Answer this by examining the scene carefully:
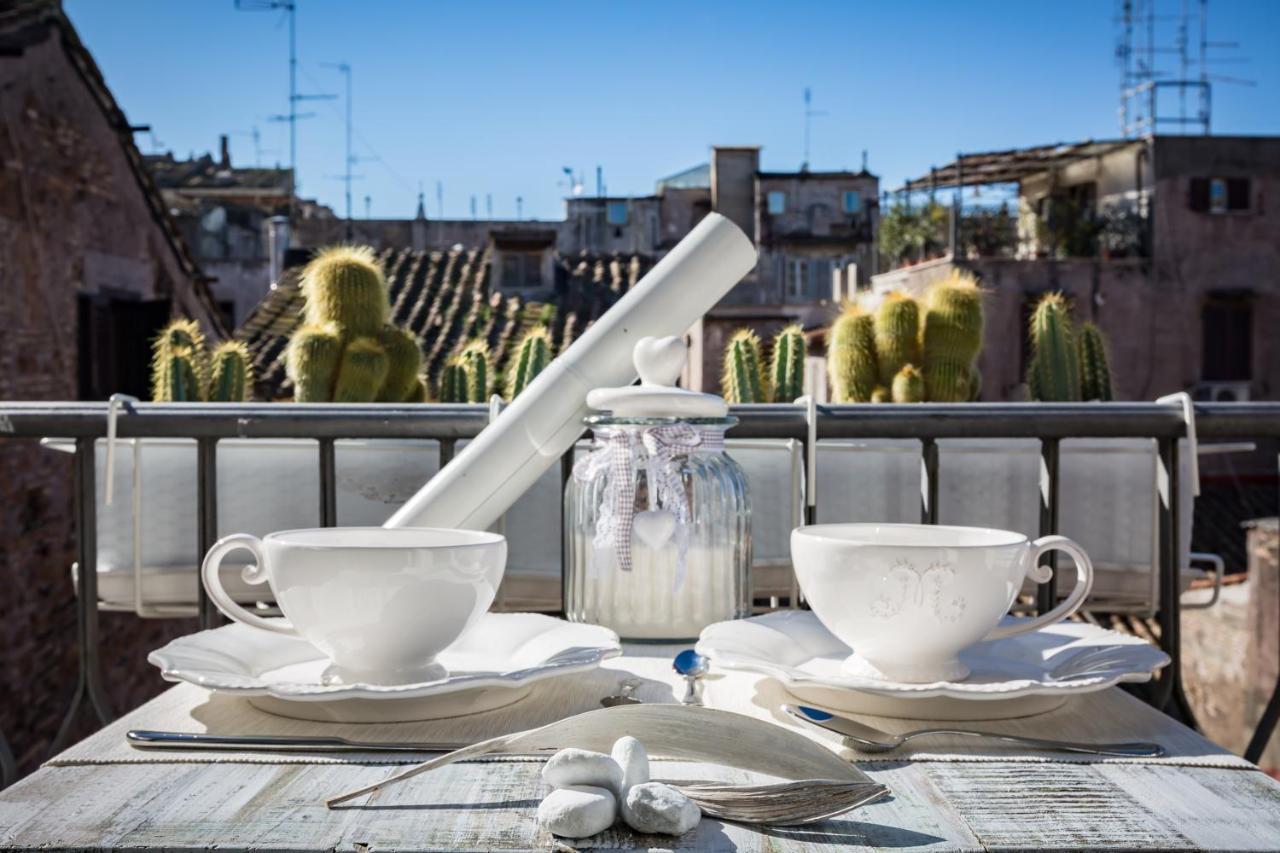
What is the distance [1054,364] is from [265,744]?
2124 mm

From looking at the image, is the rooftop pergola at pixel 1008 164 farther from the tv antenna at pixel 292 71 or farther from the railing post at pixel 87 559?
the railing post at pixel 87 559

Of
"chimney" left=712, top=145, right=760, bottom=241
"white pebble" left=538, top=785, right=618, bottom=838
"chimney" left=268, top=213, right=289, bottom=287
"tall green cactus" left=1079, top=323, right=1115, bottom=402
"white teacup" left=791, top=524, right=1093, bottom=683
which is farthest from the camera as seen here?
"chimney" left=712, top=145, right=760, bottom=241

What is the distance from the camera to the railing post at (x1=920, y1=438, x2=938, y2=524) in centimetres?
151

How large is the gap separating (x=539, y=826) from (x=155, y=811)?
0.21 m

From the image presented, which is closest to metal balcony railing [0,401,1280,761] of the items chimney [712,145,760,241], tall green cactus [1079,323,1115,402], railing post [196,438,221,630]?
railing post [196,438,221,630]

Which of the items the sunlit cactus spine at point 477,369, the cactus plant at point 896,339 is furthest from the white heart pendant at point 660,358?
the sunlit cactus spine at point 477,369

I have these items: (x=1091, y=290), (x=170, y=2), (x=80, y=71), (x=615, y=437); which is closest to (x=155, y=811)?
(x=615, y=437)

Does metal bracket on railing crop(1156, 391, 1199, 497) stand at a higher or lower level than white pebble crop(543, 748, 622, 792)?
higher

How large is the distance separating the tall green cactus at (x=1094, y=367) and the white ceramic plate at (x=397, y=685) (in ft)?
7.02

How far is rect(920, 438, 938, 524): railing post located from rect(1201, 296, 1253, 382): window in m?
17.5

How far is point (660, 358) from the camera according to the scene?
116 centimetres

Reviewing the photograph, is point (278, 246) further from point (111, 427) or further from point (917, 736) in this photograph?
point (917, 736)

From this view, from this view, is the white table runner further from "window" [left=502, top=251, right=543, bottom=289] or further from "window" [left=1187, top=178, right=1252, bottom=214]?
"window" [left=1187, top=178, right=1252, bottom=214]

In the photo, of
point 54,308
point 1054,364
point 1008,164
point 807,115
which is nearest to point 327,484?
point 1054,364
